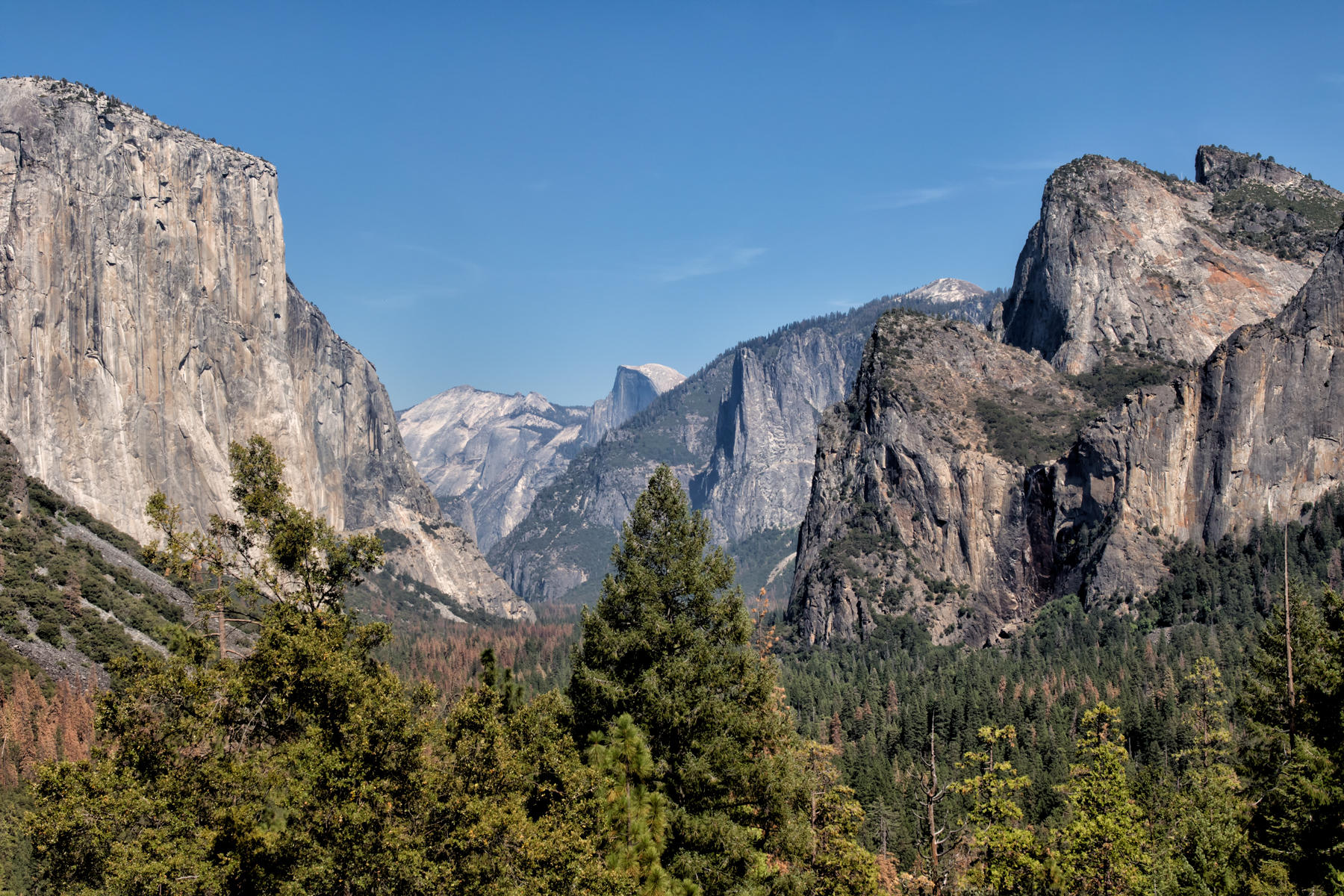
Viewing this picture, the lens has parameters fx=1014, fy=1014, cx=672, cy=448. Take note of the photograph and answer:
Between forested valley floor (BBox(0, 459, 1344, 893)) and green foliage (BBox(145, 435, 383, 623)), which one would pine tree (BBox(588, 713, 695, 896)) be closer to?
forested valley floor (BBox(0, 459, 1344, 893))

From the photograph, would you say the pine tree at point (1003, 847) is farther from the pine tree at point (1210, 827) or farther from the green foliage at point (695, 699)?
the green foliage at point (695, 699)

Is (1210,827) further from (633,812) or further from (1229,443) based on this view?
(1229,443)

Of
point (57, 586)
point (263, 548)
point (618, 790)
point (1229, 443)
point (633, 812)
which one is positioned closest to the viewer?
point (633, 812)

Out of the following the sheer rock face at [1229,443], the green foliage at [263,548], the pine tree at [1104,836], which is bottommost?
the pine tree at [1104,836]

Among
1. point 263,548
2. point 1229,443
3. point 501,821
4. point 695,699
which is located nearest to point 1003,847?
point 695,699

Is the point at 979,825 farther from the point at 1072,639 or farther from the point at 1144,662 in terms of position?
the point at 1072,639

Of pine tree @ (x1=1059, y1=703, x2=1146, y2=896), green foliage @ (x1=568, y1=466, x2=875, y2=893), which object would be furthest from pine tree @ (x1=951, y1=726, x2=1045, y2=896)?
green foliage @ (x1=568, y1=466, x2=875, y2=893)

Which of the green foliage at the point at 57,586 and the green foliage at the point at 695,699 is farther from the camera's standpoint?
the green foliage at the point at 57,586

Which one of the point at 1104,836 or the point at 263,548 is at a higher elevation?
the point at 263,548

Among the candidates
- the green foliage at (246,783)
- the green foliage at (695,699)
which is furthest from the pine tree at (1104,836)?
the green foliage at (246,783)
